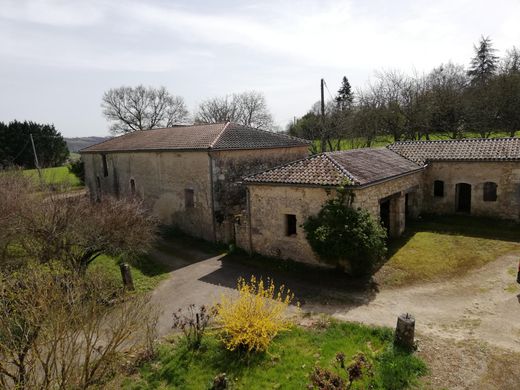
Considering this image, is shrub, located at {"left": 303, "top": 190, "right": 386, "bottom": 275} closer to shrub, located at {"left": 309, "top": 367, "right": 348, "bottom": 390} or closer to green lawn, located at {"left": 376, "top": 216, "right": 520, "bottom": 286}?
green lawn, located at {"left": 376, "top": 216, "right": 520, "bottom": 286}

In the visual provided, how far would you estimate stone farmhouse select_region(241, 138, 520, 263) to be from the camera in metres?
14.5

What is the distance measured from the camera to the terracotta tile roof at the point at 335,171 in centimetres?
1400

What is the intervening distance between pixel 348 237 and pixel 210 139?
10.1 metres

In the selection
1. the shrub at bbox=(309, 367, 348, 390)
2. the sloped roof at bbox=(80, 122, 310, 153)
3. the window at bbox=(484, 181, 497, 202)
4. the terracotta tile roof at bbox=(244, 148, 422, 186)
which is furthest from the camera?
the window at bbox=(484, 181, 497, 202)

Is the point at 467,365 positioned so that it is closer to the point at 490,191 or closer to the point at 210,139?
the point at 490,191

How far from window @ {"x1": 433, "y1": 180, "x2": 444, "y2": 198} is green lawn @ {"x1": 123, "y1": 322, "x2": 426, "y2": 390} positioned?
45.0 ft

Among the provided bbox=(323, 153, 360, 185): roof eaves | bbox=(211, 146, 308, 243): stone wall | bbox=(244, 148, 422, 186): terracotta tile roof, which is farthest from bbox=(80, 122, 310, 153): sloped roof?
bbox=(323, 153, 360, 185): roof eaves

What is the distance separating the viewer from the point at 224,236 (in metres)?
18.2

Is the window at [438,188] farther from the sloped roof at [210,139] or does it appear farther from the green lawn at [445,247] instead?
the sloped roof at [210,139]

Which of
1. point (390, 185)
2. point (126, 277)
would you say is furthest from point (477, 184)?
point (126, 277)

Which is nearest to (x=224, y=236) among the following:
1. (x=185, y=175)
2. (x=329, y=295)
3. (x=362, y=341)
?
(x=185, y=175)

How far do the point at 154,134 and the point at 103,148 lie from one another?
16.5ft

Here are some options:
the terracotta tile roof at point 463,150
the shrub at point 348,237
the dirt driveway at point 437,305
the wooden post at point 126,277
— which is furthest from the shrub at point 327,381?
the terracotta tile roof at point 463,150

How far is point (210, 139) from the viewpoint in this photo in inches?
770
